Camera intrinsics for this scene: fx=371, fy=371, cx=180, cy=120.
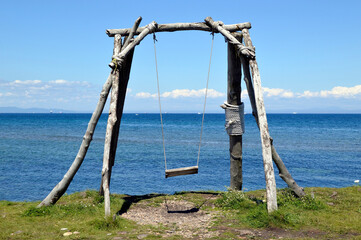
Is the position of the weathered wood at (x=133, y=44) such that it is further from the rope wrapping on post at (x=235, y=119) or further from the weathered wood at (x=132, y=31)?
the rope wrapping on post at (x=235, y=119)

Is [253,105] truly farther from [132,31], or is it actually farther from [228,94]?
[132,31]

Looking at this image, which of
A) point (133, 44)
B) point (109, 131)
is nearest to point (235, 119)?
point (133, 44)

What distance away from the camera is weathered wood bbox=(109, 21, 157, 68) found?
9.81 metres

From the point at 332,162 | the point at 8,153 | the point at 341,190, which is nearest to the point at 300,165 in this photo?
the point at 332,162

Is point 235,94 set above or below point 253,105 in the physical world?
above

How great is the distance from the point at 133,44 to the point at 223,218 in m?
5.15

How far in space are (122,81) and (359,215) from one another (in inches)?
280

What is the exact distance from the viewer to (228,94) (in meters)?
11.0

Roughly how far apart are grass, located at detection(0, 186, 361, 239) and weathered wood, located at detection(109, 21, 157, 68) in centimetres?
384

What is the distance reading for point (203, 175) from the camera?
21062mm

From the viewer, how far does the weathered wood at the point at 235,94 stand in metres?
10.6

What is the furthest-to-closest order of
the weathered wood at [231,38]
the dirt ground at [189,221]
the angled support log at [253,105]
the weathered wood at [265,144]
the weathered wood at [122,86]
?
the weathered wood at [122,86] → the angled support log at [253,105] → the weathered wood at [231,38] → the weathered wood at [265,144] → the dirt ground at [189,221]

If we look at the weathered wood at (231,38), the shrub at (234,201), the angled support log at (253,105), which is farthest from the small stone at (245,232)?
the weathered wood at (231,38)

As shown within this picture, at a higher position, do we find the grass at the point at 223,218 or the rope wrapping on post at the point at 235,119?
the rope wrapping on post at the point at 235,119
